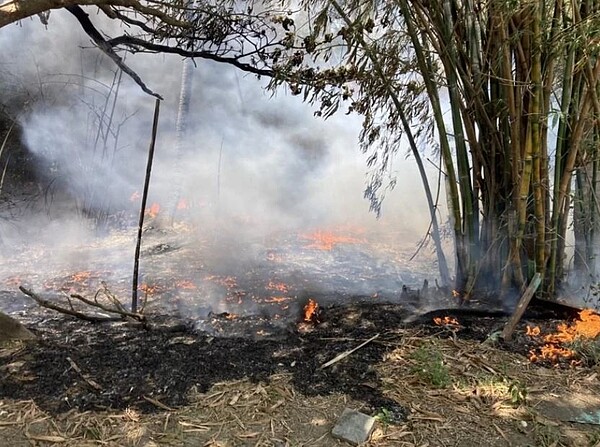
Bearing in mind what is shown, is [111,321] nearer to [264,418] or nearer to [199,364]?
[199,364]

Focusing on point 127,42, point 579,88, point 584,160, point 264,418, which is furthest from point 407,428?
point 127,42

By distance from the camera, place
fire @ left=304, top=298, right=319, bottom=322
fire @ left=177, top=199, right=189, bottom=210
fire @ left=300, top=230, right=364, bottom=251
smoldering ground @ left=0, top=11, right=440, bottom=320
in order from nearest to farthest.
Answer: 1. fire @ left=304, top=298, right=319, bottom=322
2. fire @ left=300, top=230, right=364, bottom=251
3. smoldering ground @ left=0, top=11, right=440, bottom=320
4. fire @ left=177, top=199, right=189, bottom=210

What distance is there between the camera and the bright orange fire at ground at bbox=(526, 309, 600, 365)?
245 centimetres

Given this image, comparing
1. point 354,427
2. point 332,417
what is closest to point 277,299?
point 332,417

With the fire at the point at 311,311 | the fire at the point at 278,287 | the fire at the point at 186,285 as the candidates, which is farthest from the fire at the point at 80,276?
the fire at the point at 311,311

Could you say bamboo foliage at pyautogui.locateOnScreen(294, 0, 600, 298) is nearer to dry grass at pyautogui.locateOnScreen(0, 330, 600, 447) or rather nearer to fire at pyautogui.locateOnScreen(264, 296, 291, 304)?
dry grass at pyautogui.locateOnScreen(0, 330, 600, 447)

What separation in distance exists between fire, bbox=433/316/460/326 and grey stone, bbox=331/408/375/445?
117cm

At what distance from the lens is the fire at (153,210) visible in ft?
26.7

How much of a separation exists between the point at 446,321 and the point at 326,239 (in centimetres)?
421

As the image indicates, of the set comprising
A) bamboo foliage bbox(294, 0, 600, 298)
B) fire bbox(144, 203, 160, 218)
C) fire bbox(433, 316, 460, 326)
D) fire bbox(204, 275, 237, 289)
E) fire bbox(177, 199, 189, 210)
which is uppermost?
bamboo foliage bbox(294, 0, 600, 298)

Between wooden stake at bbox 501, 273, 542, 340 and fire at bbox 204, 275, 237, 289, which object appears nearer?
wooden stake at bbox 501, 273, 542, 340

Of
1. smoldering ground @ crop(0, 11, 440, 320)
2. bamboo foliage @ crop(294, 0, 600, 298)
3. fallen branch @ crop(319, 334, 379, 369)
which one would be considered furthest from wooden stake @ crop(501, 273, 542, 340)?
smoldering ground @ crop(0, 11, 440, 320)

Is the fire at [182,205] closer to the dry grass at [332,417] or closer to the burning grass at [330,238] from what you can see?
the burning grass at [330,238]

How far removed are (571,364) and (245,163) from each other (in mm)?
8224
